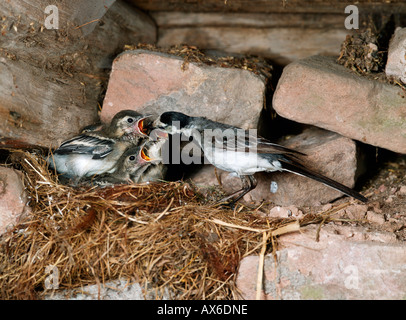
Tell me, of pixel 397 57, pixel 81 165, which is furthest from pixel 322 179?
pixel 81 165

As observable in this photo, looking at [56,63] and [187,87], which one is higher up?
[56,63]

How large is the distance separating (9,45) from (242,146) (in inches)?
91.5

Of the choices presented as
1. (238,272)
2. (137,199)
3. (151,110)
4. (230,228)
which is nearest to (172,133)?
(151,110)

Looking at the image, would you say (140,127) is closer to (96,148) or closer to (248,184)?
(96,148)

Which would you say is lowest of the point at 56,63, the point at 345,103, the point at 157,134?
the point at 157,134

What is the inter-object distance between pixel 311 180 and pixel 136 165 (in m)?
1.83

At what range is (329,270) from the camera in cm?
388

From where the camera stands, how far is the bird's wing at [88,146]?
5055 mm

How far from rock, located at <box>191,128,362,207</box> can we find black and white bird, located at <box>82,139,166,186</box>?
59 cm

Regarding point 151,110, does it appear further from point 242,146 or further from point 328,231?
point 328,231

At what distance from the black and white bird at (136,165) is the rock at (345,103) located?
1.36 m

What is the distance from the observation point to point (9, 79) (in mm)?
4516

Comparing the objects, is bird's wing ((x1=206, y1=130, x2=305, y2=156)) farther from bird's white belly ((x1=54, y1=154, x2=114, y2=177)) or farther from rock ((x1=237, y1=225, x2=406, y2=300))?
bird's white belly ((x1=54, y1=154, x2=114, y2=177))

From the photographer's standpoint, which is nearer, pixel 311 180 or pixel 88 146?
pixel 88 146
